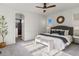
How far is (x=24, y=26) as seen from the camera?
5.70m

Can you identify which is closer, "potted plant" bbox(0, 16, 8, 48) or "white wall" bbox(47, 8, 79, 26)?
"potted plant" bbox(0, 16, 8, 48)

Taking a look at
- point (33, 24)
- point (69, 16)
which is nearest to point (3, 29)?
point (33, 24)

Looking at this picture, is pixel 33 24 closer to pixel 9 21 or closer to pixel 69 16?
pixel 9 21

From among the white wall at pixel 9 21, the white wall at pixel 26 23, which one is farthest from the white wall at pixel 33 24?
the white wall at pixel 9 21

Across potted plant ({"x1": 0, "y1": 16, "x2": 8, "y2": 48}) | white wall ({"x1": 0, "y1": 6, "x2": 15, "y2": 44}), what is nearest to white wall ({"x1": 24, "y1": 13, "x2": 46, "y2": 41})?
white wall ({"x1": 0, "y1": 6, "x2": 15, "y2": 44})

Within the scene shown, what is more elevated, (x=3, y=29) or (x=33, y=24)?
(x=33, y=24)

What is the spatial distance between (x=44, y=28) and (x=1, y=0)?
6337 mm

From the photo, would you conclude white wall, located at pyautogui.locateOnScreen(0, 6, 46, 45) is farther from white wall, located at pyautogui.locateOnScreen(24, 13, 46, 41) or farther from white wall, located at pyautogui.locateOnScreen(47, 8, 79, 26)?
white wall, located at pyautogui.locateOnScreen(47, 8, 79, 26)

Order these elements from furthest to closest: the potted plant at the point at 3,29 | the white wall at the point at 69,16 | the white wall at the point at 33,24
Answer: the white wall at the point at 33,24 < the white wall at the point at 69,16 < the potted plant at the point at 3,29

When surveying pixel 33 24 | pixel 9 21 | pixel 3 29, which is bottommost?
pixel 3 29

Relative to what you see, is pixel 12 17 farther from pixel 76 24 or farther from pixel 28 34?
pixel 76 24

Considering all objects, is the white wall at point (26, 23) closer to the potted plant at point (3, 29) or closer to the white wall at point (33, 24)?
the white wall at point (33, 24)

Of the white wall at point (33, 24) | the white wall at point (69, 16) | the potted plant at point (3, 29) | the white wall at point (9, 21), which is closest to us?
the potted plant at point (3, 29)

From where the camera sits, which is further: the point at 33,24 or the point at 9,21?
the point at 33,24
